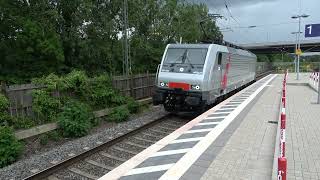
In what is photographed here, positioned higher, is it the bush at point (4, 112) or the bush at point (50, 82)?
the bush at point (50, 82)

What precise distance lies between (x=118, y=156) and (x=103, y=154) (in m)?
0.43

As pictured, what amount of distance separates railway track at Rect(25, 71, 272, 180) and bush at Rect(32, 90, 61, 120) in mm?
2989

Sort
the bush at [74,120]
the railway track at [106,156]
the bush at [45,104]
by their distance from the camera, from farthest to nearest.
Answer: the bush at [74,120] → the bush at [45,104] → the railway track at [106,156]

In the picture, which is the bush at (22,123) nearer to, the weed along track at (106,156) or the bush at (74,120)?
the bush at (74,120)

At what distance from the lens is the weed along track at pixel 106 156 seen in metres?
8.37

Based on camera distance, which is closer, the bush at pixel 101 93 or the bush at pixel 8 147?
the bush at pixel 8 147

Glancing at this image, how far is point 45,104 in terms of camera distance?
1258 cm

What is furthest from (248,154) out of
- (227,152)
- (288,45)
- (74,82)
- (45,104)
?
(288,45)

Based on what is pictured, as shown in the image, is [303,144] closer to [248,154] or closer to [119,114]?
[248,154]

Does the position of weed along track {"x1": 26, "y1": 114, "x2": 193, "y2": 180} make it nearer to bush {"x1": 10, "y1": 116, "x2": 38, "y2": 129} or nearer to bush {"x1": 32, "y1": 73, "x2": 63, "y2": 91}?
bush {"x1": 10, "y1": 116, "x2": 38, "y2": 129}

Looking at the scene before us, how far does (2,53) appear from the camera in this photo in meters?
23.8

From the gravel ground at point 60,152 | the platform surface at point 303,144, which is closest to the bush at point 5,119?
the gravel ground at point 60,152

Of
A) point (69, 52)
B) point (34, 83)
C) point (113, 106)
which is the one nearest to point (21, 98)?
point (34, 83)

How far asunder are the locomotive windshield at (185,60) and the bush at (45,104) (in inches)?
190
